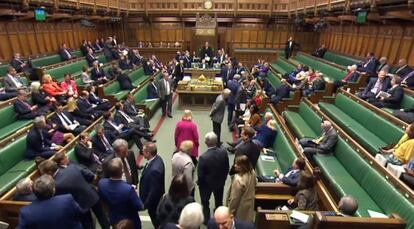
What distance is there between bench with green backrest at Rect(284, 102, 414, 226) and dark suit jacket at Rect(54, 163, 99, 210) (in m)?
3.03

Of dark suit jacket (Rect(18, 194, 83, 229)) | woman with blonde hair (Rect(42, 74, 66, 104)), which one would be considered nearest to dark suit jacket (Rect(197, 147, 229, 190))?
dark suit jacket (Rect(18, 194, 83, 229))

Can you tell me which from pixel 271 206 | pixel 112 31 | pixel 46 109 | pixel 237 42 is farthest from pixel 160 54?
pixel 271 206

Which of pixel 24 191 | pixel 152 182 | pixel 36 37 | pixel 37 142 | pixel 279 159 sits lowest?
pixel 279 159

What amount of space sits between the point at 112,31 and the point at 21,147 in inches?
556

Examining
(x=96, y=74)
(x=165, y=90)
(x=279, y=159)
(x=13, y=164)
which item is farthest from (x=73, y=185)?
(x=96, y=74)

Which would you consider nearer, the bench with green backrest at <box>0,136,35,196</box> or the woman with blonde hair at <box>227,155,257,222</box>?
the woman with blonde hair at <box>227,155,257,222</box>

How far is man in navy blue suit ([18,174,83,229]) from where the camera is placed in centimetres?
245

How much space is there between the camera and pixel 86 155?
4637mm

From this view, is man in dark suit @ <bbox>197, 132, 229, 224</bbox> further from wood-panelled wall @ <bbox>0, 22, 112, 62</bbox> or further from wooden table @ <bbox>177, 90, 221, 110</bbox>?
wood-panelled wall @ <bbox>0, 22, 112, 62</bbox>

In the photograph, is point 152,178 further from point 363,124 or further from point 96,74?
point 96,74

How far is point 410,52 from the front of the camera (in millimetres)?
8641

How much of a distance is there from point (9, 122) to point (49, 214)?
4.41 metres

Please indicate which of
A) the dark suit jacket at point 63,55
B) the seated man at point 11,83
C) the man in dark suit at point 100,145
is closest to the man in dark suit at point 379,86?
the man in dark suit at point 100,145

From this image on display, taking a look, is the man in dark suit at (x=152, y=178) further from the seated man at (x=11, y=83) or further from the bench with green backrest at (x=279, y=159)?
the seated man at (x=11, y=83)
